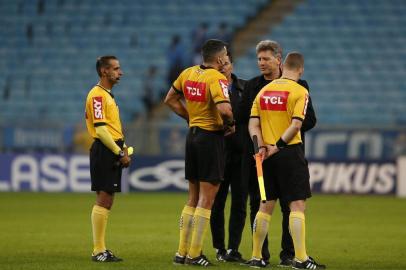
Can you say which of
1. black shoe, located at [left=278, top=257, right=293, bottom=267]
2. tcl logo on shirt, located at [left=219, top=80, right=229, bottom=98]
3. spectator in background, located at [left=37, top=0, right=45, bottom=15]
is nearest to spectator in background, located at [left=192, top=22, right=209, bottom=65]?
spectator in background, located at [left=37, top=0, right=45, bottom=15]

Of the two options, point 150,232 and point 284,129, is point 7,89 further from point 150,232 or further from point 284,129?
point 284,129

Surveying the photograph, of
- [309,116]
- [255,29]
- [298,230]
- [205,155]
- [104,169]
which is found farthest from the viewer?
[255,29]

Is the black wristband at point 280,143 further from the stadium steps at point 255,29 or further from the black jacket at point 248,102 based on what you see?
the stadium steps at point 255,29

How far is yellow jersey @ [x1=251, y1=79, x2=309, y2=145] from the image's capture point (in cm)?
965

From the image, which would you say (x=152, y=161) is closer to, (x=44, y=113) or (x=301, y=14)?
(x=44, y=113)

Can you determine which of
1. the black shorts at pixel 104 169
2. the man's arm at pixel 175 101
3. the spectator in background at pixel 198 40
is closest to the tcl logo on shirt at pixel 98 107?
the black shorts at pixel 104 169

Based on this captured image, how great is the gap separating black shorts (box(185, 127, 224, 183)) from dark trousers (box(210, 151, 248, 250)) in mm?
715

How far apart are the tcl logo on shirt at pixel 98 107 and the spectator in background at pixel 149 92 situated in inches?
638

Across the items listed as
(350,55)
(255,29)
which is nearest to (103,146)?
(350,55)

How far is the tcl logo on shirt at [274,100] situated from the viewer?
382 inches

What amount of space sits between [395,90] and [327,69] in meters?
2.04

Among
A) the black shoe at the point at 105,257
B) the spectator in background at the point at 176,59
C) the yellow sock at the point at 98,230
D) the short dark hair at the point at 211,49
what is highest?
the spectator in background at the point at 176,59

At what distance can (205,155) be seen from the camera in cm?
1010

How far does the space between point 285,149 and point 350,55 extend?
19.0 meters
